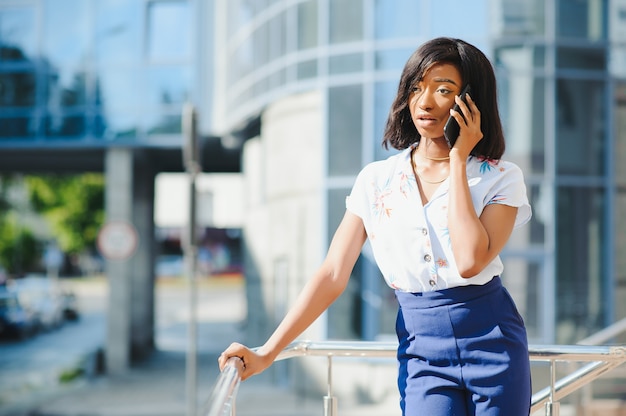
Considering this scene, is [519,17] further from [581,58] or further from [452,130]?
[452,130]

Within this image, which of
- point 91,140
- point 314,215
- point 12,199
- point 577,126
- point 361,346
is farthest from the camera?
point 12,199

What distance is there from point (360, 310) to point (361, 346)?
9.83 meters

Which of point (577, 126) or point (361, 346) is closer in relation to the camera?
point (361, 346)

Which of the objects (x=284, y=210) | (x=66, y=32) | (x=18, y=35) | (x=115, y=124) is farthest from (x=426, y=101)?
(x=18, y=35)

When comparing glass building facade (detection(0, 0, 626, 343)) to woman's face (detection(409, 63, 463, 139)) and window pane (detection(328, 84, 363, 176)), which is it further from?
woman's face (detection(409, 63, 463, 139))

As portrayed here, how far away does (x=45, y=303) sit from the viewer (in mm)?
30188

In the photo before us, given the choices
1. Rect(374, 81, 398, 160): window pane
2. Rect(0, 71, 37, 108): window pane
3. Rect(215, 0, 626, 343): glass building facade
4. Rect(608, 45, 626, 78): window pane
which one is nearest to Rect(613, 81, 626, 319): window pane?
Rect(215, 0, 626, 343): glass building facade

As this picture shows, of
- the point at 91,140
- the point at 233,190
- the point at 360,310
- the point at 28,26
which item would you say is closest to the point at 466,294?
the point at 360,310

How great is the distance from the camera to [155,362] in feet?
66.0

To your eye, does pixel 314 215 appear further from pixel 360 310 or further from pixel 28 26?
pixel 28 26

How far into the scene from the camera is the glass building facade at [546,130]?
39.6 ft

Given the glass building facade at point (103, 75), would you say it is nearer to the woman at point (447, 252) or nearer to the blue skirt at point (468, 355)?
the woman at point (447, 252)

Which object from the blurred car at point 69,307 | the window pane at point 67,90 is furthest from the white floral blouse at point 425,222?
the blurred car at point 69,307

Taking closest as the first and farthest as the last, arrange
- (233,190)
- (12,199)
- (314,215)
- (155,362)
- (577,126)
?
1. (577,126)
2. (314,215)
3. (155,362)
4. (233,190)
5. (12,199)
